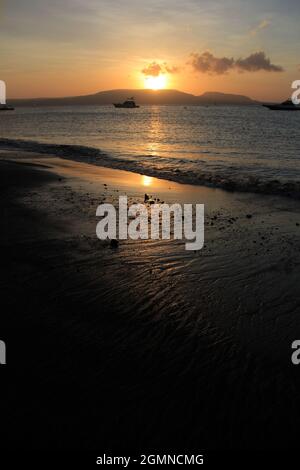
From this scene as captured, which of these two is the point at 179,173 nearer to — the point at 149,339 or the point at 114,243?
the point at 114,243

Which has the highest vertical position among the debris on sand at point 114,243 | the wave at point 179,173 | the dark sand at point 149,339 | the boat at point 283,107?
the boat at point 283,107

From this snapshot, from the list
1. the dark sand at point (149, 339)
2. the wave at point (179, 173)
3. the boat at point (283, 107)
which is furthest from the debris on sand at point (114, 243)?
the boat at point (283, 107)

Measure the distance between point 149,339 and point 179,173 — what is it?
18.4 meters

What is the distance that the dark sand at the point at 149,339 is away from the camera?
4.33m

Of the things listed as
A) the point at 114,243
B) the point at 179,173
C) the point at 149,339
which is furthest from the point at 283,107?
the point at 149,339

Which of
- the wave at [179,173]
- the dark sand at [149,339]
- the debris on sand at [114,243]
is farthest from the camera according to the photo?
the wave at [179,173]

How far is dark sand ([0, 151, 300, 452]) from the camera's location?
14.2 feet

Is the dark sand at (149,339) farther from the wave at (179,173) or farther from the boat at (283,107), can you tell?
the boat at (283,107)

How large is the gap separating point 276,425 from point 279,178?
18.5m

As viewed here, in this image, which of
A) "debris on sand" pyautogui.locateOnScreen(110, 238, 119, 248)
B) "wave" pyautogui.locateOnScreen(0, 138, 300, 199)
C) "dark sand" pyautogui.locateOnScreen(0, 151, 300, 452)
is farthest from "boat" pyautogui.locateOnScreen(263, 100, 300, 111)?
"dark sand" pyautogui.locateOnScreen(0, 151, 300, 452)

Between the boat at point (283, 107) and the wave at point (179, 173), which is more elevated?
the boat at point (283, 107)

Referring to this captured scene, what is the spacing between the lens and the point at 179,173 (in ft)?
76.6

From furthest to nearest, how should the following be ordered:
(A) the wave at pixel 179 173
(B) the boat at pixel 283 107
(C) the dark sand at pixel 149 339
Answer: (B) the boat at pixel 283 107, (A) the wave at pixel 179 173, (C) the dark sand at pixel 149 339

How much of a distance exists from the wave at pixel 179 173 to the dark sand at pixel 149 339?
7146mm
